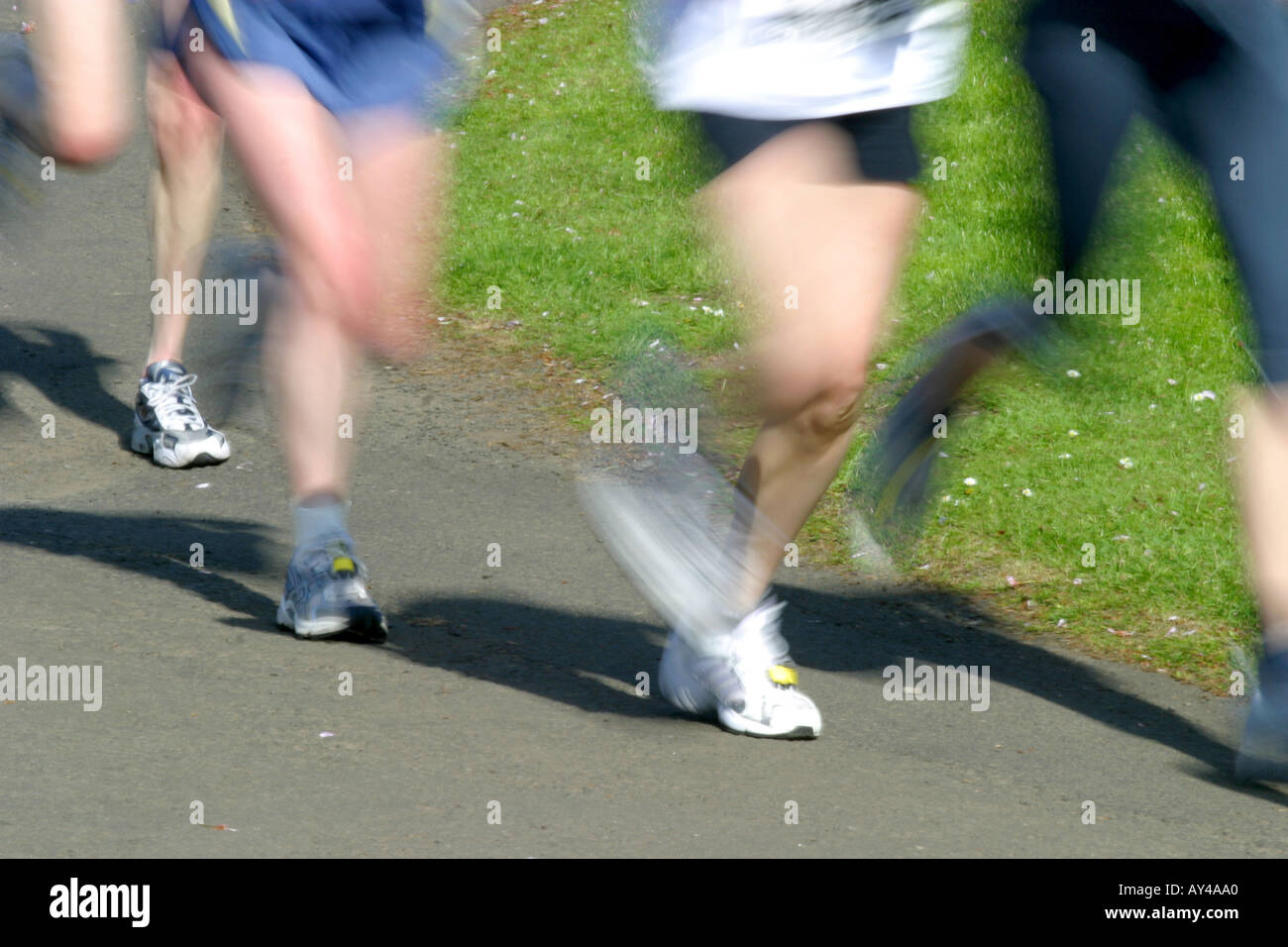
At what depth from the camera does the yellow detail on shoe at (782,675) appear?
327 centimetres

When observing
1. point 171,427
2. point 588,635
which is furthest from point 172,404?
point 588,635

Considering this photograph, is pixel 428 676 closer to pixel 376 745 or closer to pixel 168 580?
pixel 376 745

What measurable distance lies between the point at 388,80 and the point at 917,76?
42.4 inches

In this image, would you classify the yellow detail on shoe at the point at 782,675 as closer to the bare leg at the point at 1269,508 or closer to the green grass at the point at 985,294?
the green grass at the point at 985,294

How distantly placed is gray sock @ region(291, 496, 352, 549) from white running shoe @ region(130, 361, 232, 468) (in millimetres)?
1383

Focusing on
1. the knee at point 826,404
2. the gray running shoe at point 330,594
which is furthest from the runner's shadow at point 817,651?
the knee at point 826,404

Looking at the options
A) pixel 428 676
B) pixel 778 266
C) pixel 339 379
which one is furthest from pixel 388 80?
pixel 428 676

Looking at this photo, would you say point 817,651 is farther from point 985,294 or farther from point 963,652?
point 985,294

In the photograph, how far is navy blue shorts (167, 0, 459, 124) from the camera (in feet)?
10.6

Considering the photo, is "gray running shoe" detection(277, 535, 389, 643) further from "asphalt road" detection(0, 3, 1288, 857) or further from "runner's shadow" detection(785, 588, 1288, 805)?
"runner's shadow" detection(785, 588, 1288, 805)

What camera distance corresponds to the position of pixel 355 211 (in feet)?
11.5

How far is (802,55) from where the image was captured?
2865 mm

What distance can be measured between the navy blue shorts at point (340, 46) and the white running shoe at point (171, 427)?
1.75 metres

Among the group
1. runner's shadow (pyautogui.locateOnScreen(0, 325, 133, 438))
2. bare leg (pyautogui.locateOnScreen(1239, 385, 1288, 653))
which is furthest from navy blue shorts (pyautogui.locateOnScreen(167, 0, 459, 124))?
runner's shadow (pyautogui.locateOnScreen(0, 325, 133, 438))
